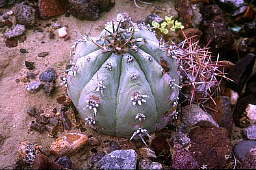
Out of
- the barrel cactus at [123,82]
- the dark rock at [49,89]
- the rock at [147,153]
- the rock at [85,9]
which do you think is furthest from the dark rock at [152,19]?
the rock at [147,153]

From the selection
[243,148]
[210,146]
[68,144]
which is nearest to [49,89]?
[68,144]

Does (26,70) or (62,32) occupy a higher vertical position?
(62,32)

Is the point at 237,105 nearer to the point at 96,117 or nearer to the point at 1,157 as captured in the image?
the point at 96,117

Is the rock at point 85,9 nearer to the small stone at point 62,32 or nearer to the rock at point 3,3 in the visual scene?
the small stone at point 62,32

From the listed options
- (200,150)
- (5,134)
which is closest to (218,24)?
(200,150)

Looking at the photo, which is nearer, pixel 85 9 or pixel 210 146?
pixel 210 146

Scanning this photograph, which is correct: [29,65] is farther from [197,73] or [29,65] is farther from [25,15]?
[197,73]

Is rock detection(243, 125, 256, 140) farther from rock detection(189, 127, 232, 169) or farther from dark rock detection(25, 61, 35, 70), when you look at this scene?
dark rock detection(25, 61, 35, 70)
